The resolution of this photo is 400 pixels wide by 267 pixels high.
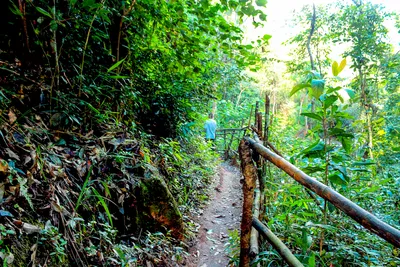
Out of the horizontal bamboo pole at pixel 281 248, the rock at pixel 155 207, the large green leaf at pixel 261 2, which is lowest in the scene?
the rock at pixel 155 207

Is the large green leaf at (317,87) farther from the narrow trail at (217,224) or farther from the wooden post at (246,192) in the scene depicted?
the narrow trail at (217,224)

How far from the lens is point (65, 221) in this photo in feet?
5.45

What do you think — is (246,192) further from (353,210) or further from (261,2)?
(261,2)

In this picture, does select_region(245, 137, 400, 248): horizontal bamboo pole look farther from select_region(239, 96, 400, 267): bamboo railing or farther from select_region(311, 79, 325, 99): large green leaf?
select_region(311, 79, 325, 99): large green leaf

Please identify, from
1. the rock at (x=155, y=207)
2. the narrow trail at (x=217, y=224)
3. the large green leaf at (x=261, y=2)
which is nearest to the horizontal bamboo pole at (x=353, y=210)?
the large green leaf at (x=261, y=2)

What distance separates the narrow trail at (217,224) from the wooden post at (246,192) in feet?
3.50

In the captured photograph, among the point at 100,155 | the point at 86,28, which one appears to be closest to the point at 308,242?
the point at 100,155

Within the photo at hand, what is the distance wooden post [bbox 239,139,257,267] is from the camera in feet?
A: 5.61

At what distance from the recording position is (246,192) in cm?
175

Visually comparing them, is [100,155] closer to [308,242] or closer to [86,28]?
[86,28]

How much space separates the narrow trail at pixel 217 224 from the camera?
2.96m

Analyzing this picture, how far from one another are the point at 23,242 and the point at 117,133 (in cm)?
161

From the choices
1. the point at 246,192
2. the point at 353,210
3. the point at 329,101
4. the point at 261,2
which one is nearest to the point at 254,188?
the point at 246,192

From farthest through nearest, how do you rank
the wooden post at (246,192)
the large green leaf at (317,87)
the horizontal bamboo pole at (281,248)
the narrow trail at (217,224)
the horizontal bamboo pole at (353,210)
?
the narrow trail at (217,224), the wooden post at (246,192), the large green leaf at (317,87), the horizontal bamboo pole at (281,248), the horizontal bamboo pole at (353,210)
